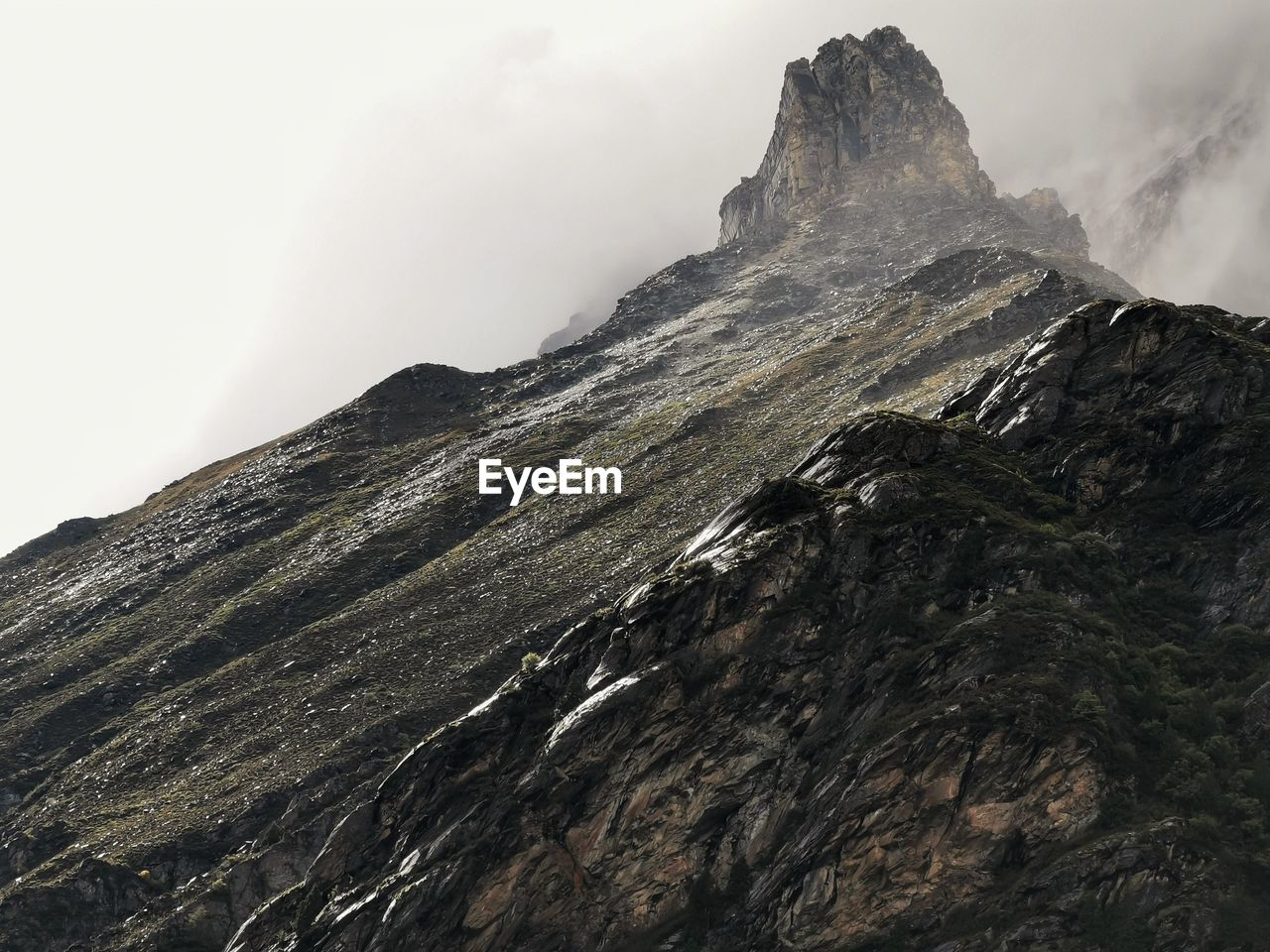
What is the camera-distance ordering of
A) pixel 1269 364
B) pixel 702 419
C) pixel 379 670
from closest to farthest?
pixel 1269 364 < pixel 379 670 < pixel 702 419

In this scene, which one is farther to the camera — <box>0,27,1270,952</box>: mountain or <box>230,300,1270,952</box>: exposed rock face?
<box>0,27,1270,952</box>: mountain

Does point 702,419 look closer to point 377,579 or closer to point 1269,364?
point 377,579

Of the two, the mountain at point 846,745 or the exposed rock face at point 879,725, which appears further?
the mountain at point 846,745

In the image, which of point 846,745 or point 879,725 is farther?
point 846,745

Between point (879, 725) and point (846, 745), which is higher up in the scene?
point (879, 725)

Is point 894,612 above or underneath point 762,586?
underneath

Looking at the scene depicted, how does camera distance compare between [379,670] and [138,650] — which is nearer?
[379,670]

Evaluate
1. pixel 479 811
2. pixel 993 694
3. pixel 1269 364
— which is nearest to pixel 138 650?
pixel 479 811

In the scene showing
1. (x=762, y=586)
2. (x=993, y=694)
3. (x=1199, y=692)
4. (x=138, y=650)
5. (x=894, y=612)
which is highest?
(x=138, y=650)
